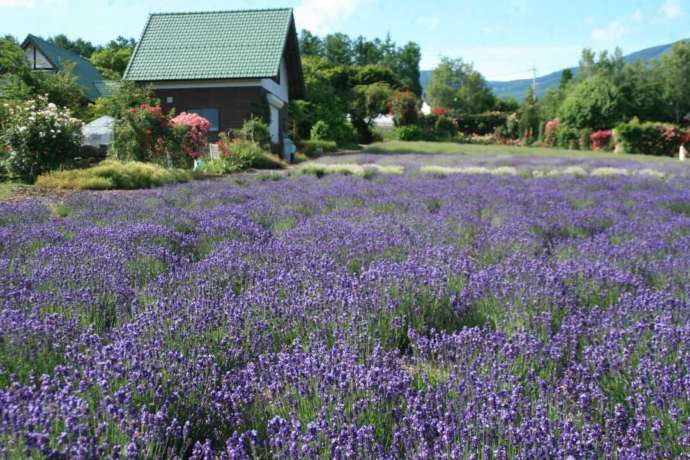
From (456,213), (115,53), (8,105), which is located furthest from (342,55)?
(456,213)

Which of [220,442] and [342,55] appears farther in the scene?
[342,55]

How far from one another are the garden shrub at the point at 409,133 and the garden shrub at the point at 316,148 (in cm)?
1154

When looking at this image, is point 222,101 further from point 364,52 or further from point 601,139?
point 364,52

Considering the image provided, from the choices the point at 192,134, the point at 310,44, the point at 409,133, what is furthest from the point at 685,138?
the point at 310,44

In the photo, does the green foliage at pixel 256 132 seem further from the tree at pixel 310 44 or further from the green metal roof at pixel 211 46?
the tree at pixel 310 44

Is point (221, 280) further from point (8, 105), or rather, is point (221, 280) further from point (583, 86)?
point (583, 86)

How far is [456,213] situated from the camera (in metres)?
6.84

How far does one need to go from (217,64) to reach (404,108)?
21572 mm

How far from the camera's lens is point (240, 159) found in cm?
1714

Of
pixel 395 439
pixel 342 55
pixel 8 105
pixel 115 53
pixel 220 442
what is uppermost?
pixel 342 55

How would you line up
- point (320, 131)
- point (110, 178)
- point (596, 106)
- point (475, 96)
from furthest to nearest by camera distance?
point (475, 96), point (596, 106), point (320, 131), point (110, 178)

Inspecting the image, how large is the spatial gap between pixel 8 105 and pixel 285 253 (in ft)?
43.0

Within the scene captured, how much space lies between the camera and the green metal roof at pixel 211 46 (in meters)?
21.8

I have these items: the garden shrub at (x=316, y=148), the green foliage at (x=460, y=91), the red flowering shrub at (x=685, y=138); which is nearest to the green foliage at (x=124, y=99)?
the garden shrub at (x=316, y=148)
